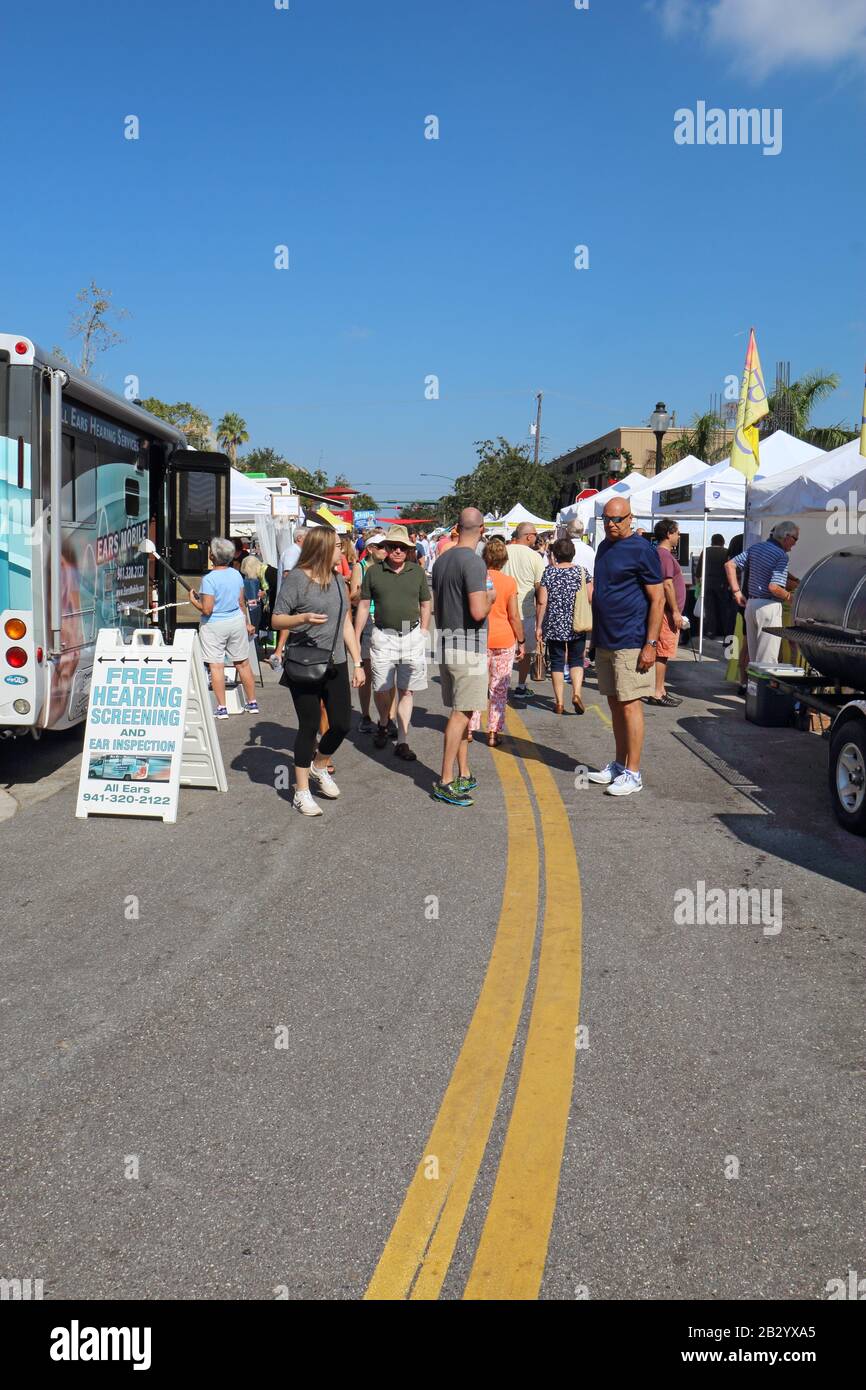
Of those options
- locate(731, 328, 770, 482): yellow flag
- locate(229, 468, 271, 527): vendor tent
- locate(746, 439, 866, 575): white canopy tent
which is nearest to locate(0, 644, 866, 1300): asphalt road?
locate(746, 439, 866, 575): white canopy tent

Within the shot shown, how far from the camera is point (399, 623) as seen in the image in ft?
29.4

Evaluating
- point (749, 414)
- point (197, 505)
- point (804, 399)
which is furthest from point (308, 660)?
point (804, 399)

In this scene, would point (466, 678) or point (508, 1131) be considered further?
point (466, 678)

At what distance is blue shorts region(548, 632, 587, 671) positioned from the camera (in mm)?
11539

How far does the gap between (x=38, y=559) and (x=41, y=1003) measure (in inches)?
→ 159

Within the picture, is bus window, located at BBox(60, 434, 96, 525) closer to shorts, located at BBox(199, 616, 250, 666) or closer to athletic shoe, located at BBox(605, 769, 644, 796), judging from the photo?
shorts, located at BBox(199, 616, 250, 666)

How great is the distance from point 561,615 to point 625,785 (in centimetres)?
355

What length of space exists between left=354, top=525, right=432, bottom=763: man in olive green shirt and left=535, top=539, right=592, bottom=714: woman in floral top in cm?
239

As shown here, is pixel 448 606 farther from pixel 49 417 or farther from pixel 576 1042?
pixel 576 1042

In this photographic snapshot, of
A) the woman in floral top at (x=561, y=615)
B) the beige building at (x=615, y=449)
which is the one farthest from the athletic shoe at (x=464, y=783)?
the beige building at (x=615, y=449)

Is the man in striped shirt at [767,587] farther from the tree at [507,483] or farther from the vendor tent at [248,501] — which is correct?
the tree at [507,483]

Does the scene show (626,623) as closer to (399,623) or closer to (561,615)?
(399,623)

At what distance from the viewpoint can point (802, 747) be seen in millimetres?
9914

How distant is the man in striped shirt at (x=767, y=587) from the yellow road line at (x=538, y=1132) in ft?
23.9
